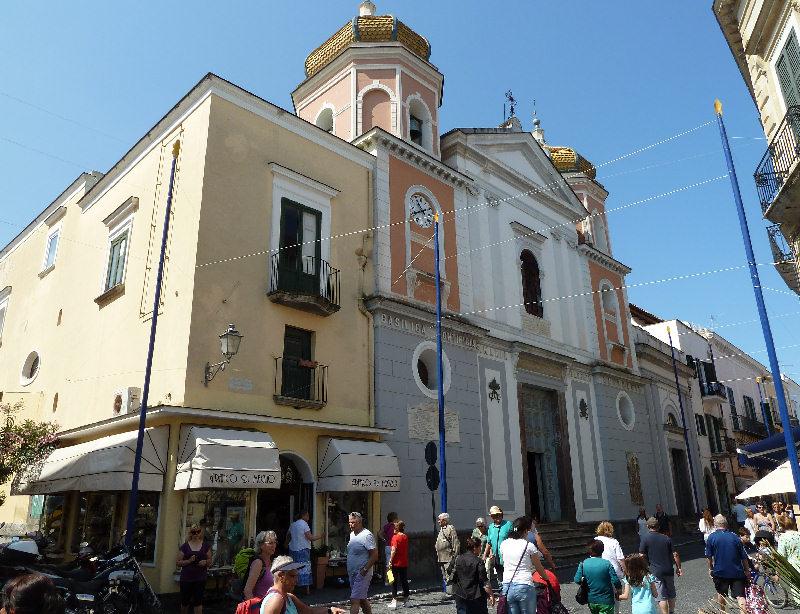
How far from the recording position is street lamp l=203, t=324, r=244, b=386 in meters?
12.4

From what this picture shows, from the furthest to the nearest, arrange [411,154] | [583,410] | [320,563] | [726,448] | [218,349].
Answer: [726,448], [583,410], [411,154], [320,563], [218,349]

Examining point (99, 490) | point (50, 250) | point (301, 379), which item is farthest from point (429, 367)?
point (50, 250)

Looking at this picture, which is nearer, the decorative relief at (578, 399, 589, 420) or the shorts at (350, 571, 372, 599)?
the shorts at (350, 571, 372, 599)

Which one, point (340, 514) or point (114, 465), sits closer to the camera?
point (114, 465)

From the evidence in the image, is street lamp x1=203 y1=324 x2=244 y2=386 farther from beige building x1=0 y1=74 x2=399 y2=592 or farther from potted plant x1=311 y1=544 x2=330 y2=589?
potted plant x1=311 y1=544 x2=330 y2=589

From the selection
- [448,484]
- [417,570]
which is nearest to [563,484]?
[448,484]

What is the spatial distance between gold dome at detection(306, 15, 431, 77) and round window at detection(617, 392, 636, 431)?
14918 millimetres

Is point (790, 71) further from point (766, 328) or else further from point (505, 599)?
point (505, 599)

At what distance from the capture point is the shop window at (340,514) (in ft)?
44.9

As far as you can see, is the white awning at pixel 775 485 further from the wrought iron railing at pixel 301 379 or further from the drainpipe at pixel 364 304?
the wrought iron railing at pixel 301 379

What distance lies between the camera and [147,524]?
1181 cm

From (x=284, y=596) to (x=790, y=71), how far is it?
12.1 m

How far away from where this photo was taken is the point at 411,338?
16781 millimetres

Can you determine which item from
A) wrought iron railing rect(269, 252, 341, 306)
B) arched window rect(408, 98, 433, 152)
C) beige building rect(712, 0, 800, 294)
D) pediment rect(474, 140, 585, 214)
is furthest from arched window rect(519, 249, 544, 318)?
beige building rect(712, 0, 800, 294)
